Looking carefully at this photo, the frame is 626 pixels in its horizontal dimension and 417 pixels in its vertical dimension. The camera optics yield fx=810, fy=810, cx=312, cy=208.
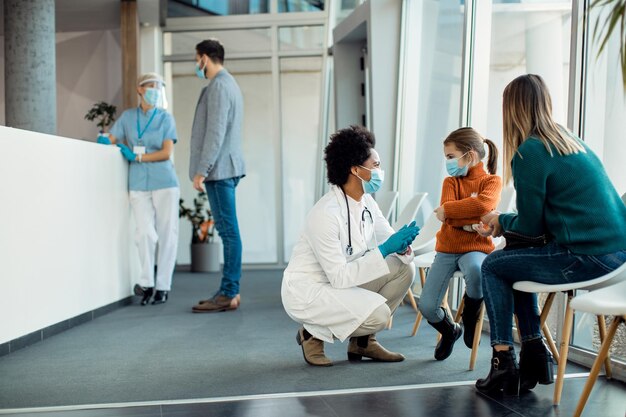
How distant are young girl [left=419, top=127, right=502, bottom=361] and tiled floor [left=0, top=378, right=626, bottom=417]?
58 cm

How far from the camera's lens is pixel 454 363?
3805 millimetres

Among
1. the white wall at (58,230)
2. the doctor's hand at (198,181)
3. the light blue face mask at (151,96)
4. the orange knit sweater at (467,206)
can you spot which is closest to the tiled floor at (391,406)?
the orange knit sweater at (467,206)

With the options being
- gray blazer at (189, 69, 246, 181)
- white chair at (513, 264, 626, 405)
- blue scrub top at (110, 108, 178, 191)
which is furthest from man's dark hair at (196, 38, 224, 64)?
white chair at (513, 264, 626, 405)

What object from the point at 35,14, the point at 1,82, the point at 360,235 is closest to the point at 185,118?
the point at 1,82

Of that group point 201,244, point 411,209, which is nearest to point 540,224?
point 411,209

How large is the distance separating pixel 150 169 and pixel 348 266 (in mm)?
2986

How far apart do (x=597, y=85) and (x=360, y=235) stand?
1320 mm

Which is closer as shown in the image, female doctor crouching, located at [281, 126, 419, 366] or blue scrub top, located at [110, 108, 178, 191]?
female doctor crouching, located at [281, 126, 419, 366]

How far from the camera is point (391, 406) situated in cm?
296

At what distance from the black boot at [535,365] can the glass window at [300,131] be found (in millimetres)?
7064

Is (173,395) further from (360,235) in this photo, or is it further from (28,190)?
(28,190)

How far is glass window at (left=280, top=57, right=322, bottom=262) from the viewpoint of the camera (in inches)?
399

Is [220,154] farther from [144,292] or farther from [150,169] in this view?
[144,292]

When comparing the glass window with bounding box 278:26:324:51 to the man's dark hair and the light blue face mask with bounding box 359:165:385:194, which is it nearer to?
the man's dark hair
